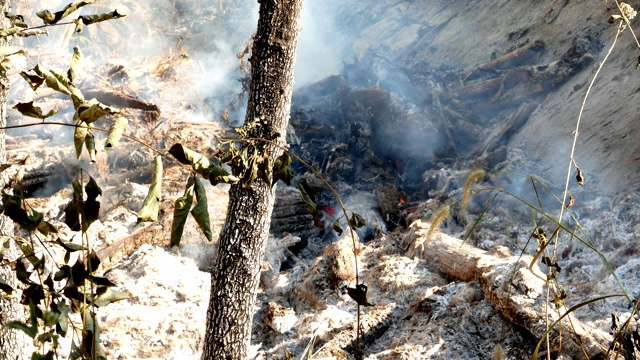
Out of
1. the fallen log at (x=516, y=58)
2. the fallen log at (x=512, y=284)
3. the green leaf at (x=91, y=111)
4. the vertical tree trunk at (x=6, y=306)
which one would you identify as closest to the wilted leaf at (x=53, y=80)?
the green leaf at (x=91, y=111)

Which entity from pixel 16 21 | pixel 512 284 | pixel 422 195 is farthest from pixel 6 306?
pixel 422 195

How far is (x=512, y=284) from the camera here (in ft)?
8.49

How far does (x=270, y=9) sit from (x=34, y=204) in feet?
19.0

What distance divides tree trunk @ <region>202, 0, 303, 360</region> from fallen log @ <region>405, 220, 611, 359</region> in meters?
1.12

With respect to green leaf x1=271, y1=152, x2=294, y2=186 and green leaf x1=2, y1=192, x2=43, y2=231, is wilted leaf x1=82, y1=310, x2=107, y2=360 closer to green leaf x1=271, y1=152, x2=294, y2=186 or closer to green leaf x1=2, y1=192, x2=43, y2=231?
green leaf x1=2, y1=192, x2=43, y2=231

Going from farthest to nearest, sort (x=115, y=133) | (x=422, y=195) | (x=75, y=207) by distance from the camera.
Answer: (x=422, y=195)
(x=75, y=207)
(x=115, y=133)

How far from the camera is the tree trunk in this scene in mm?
2680

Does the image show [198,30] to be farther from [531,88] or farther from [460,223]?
[460,223]

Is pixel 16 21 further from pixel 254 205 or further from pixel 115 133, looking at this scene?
pixel 254 205

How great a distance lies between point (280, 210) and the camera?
7.79m

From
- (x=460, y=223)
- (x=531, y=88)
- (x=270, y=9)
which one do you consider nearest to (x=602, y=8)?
(x=531, y=88)

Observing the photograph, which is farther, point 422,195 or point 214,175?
point 422,195

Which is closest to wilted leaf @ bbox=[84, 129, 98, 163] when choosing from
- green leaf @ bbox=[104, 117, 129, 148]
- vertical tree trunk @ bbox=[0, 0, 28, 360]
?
green leaf @ bbox=[104, 117, 129, 148]

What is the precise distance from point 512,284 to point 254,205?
4.50ft
